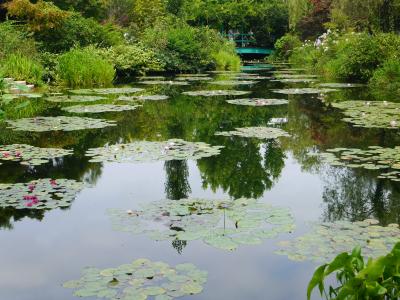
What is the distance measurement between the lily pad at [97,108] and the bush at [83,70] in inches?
205

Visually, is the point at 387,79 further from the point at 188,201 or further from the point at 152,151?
the point at 188,201

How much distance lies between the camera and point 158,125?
9062mm

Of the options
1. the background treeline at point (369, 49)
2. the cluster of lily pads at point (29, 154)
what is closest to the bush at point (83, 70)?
the background treeline at point (369, 49)

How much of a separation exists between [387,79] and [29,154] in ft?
39.3

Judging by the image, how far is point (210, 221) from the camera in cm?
427

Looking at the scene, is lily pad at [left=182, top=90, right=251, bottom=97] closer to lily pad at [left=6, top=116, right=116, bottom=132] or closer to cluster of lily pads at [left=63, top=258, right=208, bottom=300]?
lily pad at [left=6, top=116, right=116, bottom=132]

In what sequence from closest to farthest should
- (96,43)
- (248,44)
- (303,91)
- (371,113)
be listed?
(371,113) < (303,91) < (96,43) < (248,44)

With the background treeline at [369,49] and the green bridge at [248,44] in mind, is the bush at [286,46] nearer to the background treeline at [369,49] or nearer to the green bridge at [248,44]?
the green bridge at [248,44]

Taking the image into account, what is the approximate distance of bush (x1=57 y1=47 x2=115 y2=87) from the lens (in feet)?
52.6

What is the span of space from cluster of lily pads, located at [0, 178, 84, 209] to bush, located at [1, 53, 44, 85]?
30.0 ft

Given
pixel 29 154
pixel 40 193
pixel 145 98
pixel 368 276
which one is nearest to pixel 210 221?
pixel 40 193

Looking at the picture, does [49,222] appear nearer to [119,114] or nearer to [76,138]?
[76,138]

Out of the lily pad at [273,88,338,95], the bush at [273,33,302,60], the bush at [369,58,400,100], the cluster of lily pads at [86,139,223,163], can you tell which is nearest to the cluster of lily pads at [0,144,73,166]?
the cluster of lily pads at [86,139,223,163]

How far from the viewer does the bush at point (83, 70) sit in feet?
52.6
